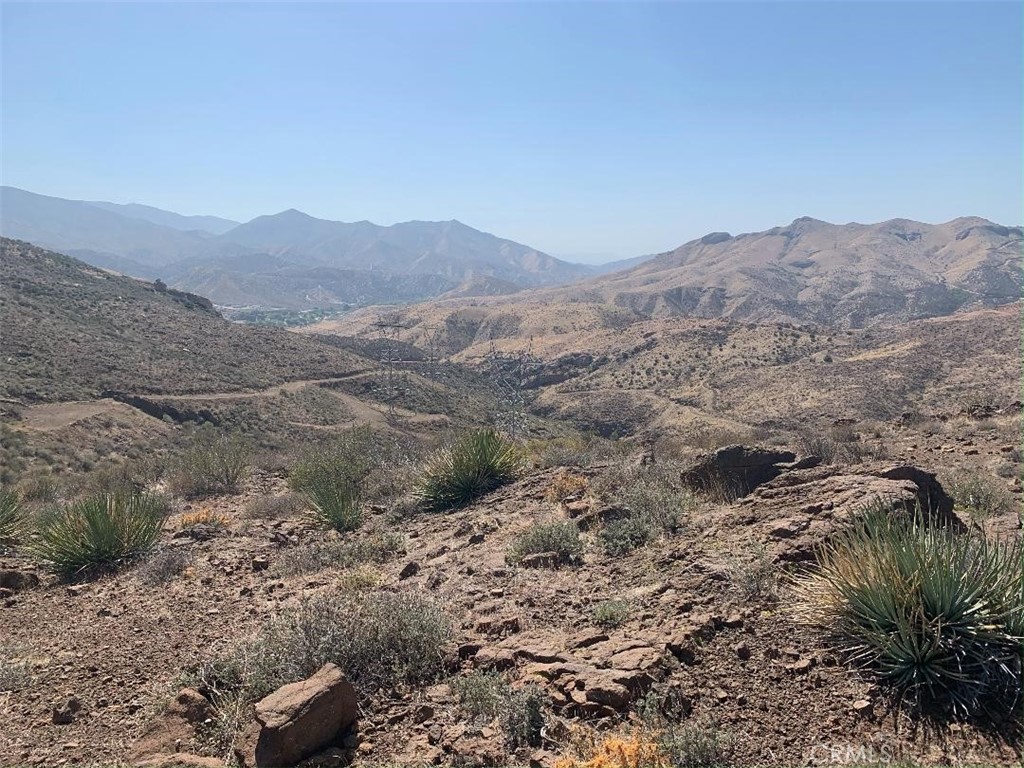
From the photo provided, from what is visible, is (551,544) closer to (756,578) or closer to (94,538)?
(756,578)

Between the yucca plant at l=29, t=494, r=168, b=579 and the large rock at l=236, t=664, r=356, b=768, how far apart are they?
16.5 ft

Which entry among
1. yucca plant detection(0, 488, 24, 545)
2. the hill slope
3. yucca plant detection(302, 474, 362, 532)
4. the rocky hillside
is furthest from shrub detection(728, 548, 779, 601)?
the rocky hillside

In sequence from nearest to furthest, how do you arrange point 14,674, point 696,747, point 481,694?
point 696,747 → point 481,694 → point 14,674

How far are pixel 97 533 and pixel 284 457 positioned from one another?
969 cm

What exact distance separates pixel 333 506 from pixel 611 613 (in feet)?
17.9

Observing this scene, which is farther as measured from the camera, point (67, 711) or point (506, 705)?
point (67, 711)

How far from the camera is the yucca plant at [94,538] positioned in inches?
291

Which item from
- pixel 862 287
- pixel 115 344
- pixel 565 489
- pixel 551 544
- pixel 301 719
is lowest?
pixel 115 344

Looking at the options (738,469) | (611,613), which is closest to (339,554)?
(611,613)

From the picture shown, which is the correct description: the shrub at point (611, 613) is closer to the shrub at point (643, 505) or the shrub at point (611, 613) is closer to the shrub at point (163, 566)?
the shrub at point (643, 505)

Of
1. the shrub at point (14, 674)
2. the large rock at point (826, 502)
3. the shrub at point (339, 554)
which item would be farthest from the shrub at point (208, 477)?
the large rock at point (826, 502)

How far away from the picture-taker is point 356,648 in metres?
4.31

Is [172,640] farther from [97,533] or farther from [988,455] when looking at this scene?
[988,455]

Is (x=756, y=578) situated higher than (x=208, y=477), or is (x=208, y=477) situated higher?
(x=756, y=578)
